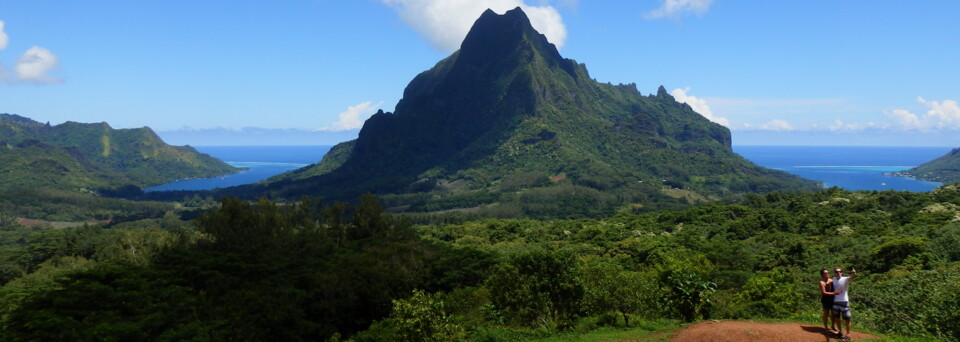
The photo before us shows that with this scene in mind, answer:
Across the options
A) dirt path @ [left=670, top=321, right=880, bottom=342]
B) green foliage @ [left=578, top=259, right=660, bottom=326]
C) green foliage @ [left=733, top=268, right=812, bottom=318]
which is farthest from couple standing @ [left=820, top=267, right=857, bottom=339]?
green foliage @ [left=578, top=259, right=660, bottom=326]

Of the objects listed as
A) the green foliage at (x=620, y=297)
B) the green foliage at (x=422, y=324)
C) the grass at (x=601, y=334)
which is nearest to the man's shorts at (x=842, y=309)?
the grass at (x=601, y=334)

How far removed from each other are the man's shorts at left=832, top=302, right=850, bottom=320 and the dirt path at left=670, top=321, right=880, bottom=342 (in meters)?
1.22

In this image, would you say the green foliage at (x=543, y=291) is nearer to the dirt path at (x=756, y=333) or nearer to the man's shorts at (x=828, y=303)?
the dirt path at (x=756, y=333)

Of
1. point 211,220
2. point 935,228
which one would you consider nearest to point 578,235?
point 935,228

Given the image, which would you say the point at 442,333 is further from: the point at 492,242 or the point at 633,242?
the point at 492,242

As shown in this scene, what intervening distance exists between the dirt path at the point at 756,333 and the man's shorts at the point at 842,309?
122 cm

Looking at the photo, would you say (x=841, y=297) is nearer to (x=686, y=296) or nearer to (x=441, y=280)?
(x=686, y=296)

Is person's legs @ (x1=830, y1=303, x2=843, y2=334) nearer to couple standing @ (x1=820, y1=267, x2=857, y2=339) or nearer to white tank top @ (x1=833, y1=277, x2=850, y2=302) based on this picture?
couple standing @ (x1=820, y1=267, x2=857, y2=339)

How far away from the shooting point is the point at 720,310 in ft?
120

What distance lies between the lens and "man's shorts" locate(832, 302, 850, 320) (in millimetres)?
21172

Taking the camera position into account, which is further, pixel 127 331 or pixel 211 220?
pixel 211 220

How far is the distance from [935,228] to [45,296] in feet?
338

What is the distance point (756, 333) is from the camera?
2356 cm

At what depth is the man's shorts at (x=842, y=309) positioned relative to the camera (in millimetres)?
21172
